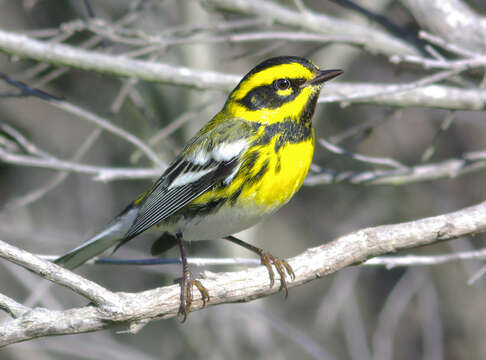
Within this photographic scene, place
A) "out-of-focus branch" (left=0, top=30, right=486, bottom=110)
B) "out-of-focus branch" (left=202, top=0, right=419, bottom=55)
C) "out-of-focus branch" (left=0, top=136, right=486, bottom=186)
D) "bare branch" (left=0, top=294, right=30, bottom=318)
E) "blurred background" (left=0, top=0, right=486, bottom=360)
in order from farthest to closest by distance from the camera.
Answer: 1. "blurred background" (left=0, top=0, right=486, bottom=360)
2. "out-of-focus branch" (left=202, top=0, right=419, bottom=55)
3. "out-of-focus branch" (left=0, top=136, right=486, bottom=186)
4. "out-of-focus branch" (left=0, top=30, right=486, bottom=110)
5. "bare branch" (left=0, top=294, right=30, bottom=318)

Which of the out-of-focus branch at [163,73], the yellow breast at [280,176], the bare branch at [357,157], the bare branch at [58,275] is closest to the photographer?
the bare branch at [58,275]

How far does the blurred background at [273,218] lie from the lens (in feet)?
20.7

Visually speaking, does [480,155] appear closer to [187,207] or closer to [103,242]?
[187,207]

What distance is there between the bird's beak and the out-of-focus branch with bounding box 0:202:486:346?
112cm

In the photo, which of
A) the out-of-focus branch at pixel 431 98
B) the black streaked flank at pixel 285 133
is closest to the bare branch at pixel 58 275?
the black streaked flank at pixel 285 133

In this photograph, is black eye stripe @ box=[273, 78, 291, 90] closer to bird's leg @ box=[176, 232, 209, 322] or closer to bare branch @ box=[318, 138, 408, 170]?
bare branch @ box=[318, 138, 408, 170]

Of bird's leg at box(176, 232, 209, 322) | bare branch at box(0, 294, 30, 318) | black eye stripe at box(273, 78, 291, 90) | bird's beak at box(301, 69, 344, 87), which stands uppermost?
black eye stripe at box(273, 78, 291, 90)

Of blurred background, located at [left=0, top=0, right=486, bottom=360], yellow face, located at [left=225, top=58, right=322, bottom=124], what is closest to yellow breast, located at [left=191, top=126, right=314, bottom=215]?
yellow face, located at [left=225, top=58, right=322, bottom=124]

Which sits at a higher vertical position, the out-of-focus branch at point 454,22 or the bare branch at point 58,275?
the out-of-focus branch at point 454,22

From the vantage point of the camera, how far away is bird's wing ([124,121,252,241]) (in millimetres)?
3977

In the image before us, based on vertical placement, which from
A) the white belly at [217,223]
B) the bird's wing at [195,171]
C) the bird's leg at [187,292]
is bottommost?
the bird's leg at [187,292]

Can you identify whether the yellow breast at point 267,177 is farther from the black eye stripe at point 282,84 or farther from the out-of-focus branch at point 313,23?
the out-of-focus branch at point 313,23

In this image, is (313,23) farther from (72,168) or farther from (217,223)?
(72,168)

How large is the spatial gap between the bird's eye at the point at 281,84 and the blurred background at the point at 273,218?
1500 millimetres
